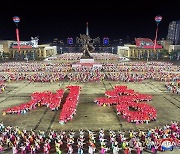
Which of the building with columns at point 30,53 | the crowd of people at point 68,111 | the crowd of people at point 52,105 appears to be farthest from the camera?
the building with columns at point 30,53

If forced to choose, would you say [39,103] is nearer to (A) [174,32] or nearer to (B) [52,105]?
(B) [52,105]

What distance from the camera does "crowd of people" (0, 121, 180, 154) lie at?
20516mm

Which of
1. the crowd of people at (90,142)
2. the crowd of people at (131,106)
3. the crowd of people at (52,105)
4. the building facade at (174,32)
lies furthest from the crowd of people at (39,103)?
the building facade at (174,32)

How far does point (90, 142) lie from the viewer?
21125 mm

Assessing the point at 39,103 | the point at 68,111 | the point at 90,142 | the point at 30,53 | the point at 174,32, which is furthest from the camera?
the point at 174,32

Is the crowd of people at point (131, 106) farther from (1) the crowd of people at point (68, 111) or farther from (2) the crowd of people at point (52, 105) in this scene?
(2) the crowd of people at point (52, 105)

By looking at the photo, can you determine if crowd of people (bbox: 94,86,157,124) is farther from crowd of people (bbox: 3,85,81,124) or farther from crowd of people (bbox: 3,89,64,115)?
crowd of people (bbox: 3,89,64,115)

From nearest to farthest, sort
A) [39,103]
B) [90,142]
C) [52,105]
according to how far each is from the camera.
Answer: [90,142]
[52,105]
[39,103]

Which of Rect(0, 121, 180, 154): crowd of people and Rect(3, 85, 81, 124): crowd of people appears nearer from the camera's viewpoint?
Rect(0, 121, 180, 154): crowd of people

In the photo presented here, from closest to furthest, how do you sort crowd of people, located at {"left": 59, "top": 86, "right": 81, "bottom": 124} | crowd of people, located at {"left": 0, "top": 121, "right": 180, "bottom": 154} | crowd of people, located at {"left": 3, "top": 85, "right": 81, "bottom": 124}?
crowd of people, located at {"left": 0, "top": 121, "right": 180, "bottom": 154} → crowd of people, located at {"left": 59, "top": 86, "right": 81, "bottom": 124} → crowd of people, located at {"left": 3, "top": 85, "right": 81, "bottom": 124}

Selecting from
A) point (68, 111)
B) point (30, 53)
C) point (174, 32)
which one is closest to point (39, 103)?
point (68, 111)

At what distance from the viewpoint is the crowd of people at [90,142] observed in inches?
808

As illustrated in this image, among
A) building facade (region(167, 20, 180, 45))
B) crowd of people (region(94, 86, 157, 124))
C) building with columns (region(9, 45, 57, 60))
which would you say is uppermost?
building facade (region(167, 20, 180, 45))

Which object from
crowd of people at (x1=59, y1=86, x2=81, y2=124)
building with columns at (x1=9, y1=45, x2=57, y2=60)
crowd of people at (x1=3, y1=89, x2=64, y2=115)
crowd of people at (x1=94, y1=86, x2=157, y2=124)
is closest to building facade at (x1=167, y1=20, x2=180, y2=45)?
building with columns at (x1=9, y1=45, x2=57, y2=60)
